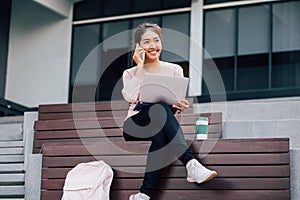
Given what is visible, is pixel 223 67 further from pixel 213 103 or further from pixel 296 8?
pixel 213 103

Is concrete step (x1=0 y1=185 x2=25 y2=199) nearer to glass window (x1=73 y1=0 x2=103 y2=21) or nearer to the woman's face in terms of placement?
the woman's face

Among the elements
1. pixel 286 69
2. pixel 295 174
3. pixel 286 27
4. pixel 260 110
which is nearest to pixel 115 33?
pixel 286 27

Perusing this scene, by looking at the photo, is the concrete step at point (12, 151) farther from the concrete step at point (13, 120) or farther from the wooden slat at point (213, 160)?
the wooden slat at point (213, 160)

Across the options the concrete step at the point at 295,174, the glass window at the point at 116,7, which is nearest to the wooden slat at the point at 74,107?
the concrete step at the point at 295,174

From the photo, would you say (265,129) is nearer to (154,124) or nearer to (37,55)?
(154,124)

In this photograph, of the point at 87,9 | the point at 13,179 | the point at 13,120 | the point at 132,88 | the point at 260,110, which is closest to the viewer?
the point at 132,88

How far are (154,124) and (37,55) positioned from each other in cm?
600

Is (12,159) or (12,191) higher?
(12,159)

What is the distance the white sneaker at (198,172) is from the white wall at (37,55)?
561 cm

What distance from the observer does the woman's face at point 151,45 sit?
17.2 feet

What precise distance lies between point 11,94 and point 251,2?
3955 millimetres

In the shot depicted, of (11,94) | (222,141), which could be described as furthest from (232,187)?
(11,94)

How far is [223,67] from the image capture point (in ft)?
31.3

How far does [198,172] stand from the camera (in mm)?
4887
